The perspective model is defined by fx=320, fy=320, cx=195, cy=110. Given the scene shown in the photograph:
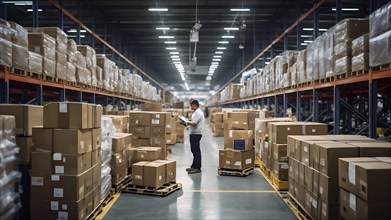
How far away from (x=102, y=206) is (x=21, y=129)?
5.99 feet

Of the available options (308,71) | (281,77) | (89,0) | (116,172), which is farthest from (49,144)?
(89,0)

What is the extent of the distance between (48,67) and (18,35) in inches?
43.4

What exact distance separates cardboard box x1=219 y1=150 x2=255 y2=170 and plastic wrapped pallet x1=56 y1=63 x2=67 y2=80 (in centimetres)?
415

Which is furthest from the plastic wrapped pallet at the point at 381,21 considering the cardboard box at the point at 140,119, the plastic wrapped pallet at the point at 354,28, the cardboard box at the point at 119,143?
the cardboard box at the point at 140,119

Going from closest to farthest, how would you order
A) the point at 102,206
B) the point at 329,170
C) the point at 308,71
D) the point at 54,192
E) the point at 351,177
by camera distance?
the point at 351,177 → the point at 329,170 → the point at 54,192 → the point at 102,206 → the point at 308,71

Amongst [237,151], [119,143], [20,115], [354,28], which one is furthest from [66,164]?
[354,28]

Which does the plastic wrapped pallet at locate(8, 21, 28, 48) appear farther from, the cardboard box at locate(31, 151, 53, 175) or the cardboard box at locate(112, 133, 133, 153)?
the cardboard box at locate(112, 133, 133, 153)

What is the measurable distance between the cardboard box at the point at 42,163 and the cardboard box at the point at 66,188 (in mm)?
174

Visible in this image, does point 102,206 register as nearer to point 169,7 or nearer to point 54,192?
point 54,192

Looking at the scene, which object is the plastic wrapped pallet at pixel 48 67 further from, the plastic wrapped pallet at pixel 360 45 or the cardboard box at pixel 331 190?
the plastic wrapped pallet at pixel 360 45

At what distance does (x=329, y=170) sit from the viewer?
12.8 ft

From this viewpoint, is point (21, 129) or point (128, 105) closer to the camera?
point (21, 129)

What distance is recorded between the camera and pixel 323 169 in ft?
13.3

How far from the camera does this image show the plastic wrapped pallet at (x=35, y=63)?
225 inches
